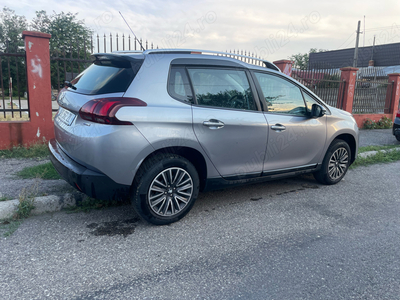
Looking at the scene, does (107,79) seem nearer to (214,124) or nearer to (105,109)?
(105,109)

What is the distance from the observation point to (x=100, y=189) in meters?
3.11

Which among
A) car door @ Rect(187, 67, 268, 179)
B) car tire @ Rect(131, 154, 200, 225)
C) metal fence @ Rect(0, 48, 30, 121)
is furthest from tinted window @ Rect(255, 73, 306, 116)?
metal fence @ Rect(0, 48, 30, 121)

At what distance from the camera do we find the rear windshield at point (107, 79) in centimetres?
321

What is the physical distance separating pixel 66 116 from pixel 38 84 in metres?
3.39

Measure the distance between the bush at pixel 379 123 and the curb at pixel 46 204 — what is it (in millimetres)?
11559

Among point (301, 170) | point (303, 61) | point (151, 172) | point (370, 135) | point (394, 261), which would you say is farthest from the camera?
point (303, 61)

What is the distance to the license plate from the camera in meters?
3.30

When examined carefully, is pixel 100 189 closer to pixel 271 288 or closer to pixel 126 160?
pixel 126 160

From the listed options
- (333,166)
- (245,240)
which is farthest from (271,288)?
(333,166)

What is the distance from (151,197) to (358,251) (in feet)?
7.00

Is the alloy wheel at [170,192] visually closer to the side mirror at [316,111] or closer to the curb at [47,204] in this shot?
the curb at [47,204]

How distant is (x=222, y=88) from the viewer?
380cm

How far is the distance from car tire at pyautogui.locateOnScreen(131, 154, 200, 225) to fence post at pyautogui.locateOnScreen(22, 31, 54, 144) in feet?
13.1

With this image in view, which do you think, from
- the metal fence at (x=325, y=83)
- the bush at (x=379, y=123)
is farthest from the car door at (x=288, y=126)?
the bush at (x=379, y=123)
